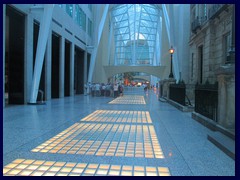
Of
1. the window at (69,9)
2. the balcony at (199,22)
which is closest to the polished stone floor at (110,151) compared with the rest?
the balcony at (199,22)

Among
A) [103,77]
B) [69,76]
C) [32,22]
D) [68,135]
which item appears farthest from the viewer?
[103,77]

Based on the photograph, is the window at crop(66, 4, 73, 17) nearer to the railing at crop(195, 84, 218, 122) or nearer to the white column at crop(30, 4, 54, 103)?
the white column at crop(30, 4, 54, 103)

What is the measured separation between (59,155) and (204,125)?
17.1ft

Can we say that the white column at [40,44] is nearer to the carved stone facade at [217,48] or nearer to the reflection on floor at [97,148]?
the reflection on floor at [97,148]

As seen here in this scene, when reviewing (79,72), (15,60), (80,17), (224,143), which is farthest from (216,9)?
(79,72)

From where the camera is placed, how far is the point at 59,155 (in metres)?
5.17

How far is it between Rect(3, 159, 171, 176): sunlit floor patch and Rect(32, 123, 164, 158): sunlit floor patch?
28.8 inches

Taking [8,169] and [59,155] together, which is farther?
[59,155]

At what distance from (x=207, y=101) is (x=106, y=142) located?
171 inches

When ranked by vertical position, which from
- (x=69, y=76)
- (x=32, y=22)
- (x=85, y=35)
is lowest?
(x=69, y=76)

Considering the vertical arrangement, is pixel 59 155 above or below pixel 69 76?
below

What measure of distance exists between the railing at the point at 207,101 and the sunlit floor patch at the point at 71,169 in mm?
4425

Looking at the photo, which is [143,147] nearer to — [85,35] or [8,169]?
[8,169]
